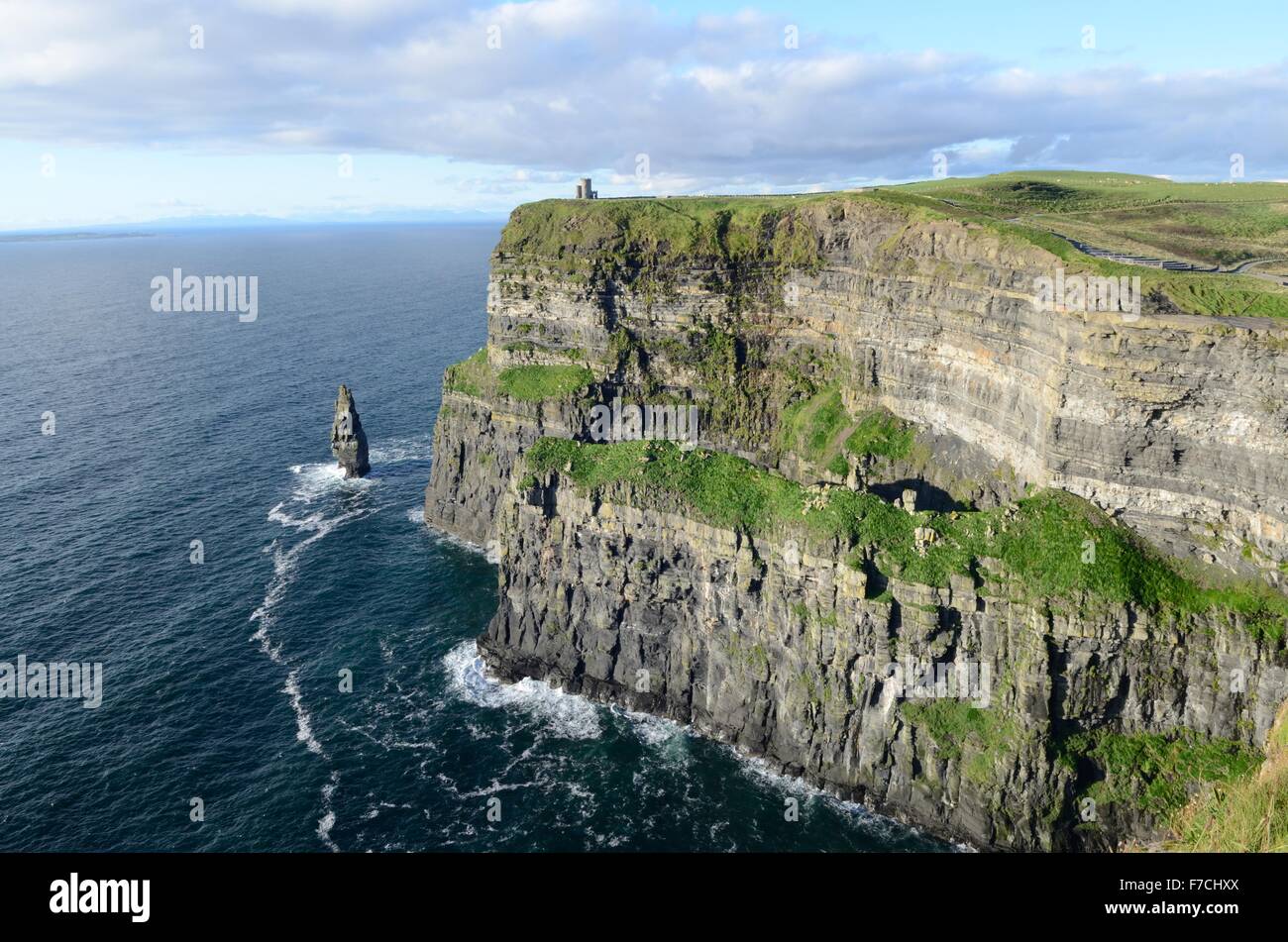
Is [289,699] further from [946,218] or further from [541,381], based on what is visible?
[946,218]

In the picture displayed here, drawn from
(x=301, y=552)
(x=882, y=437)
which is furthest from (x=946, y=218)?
(x=301, y=552)

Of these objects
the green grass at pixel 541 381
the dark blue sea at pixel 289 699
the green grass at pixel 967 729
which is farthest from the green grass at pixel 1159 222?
the dark blue sea at pixel 289 699

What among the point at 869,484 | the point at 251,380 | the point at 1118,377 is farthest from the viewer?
the point at 251,380

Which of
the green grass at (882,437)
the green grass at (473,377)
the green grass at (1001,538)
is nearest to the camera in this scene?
the green grass at (1001,538)

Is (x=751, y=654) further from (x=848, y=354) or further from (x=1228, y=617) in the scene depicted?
(x=848, y=354)

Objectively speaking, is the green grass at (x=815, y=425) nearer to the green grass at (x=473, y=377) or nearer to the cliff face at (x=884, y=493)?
the cliff face at (x=884, y=493)

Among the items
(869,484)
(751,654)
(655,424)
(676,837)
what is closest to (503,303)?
(655,424)
